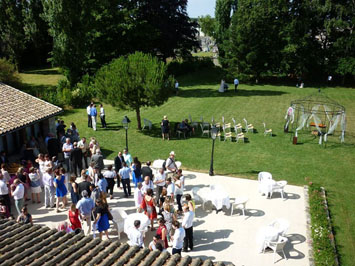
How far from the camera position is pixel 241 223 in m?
11.6

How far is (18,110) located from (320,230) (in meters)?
13.4

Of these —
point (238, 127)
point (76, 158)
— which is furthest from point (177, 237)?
Result: point (238, 127)

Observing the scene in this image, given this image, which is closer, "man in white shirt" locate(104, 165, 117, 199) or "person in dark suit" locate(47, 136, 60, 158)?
"man in white shirt" locate(104, 165, 117, 199)

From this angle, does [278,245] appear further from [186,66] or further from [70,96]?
[186,66]

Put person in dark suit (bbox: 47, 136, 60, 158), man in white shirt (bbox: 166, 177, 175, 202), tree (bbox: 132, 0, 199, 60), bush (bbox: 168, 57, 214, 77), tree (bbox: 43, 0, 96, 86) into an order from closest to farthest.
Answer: man in white shirt (bbox: 166, 177, 175, 202)
person in dark suit (bbox: 47, 136, 60, 158)
tree (bbox: 43, 0, 96, 86)
tree (bbox: 132, 0, 199, 60)
bush (bbox: 168, 57, 214, 77)

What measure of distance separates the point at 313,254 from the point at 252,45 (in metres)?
31.9

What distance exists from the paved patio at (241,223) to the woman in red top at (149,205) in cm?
63

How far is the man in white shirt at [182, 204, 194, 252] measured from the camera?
9.51 metres

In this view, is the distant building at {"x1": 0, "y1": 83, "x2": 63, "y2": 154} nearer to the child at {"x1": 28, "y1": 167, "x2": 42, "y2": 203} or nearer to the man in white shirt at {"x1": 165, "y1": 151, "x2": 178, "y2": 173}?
the child at {"x1": 28, "y1": 167, "x2": 42, "y2": 203}

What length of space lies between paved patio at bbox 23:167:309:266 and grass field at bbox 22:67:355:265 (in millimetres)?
1205

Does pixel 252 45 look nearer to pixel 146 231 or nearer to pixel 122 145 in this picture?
pixel 122 145

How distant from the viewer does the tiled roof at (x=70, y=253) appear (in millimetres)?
5574

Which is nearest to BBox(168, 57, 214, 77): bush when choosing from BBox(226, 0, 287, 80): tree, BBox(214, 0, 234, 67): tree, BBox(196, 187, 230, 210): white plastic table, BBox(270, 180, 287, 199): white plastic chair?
BBox(214, 0, 234, 67): tree

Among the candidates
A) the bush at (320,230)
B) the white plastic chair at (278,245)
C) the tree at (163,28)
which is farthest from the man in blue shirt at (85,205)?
the tree at (163,28)
